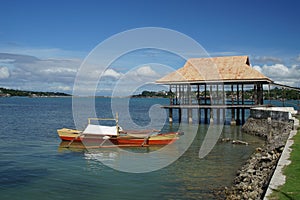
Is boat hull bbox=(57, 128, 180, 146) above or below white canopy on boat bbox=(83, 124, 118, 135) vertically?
below

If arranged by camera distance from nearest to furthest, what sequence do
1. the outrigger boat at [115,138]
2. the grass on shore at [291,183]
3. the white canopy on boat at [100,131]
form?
the grass on shore at [291,183] → the outrigger boat at [115,138] → the white canopy on boat at [100,131]

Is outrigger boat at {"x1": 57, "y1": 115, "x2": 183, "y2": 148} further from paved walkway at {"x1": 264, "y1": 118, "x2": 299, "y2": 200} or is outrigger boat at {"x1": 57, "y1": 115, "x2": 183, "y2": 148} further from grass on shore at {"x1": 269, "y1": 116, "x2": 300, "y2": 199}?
grass on shore at {"x1": 269, "y1": 116, "x2": 300, "y2": 199}

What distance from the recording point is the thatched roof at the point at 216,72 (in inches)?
1248

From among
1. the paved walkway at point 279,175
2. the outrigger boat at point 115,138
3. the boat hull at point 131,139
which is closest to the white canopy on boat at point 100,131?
the outrigger boat at point 115,138

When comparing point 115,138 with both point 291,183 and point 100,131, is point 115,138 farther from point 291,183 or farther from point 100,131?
point 291,183

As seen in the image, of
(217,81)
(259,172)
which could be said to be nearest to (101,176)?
(259,172)

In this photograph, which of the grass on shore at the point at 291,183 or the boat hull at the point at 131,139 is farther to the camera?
the boat hull at the point at 131,139

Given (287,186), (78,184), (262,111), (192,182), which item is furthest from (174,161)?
(262,111)

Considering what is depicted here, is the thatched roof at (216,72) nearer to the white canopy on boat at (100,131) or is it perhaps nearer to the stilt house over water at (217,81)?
the stilt house over water at (217,81)

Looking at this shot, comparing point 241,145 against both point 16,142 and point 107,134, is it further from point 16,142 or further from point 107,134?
point 16,142

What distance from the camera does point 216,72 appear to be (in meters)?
33.8

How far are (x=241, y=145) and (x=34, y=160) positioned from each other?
13.0 meters

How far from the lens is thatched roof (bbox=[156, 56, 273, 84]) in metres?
31.7

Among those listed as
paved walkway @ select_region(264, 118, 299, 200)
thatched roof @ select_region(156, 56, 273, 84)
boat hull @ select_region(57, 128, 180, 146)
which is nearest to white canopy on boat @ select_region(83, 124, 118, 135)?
boat hull @ select_region(57, 128, 180, 146)
